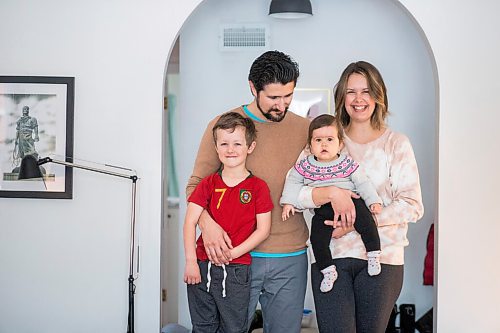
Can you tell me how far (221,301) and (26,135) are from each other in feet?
5.04

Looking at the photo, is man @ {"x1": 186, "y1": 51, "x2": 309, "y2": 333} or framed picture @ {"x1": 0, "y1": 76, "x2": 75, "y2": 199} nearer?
man @ {"x1": 186, "y1": 51, "x2": 309, "y2": 333}

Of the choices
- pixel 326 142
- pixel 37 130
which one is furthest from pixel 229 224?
pixel 37 130

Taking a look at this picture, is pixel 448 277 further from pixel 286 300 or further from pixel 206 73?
pixel 206 73

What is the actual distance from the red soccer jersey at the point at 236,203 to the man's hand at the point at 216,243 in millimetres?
33

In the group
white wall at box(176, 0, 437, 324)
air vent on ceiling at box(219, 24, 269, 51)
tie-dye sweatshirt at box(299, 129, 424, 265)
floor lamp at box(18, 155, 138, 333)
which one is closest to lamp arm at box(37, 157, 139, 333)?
floor lamp at box(18, 155, 138, 333)

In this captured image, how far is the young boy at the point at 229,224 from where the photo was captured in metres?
3.37

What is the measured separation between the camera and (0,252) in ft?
13.9

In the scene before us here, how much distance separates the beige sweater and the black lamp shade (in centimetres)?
96

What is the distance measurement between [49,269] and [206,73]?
5.15 ft

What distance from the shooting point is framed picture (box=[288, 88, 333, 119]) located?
4.89 m

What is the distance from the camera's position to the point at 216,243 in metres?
3.37

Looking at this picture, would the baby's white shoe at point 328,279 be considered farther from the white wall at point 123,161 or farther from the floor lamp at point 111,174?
the floor lamp at point 111,174

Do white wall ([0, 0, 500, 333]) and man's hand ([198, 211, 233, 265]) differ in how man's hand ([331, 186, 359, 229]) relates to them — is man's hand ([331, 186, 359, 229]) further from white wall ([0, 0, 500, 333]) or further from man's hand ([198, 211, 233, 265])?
white wall ([0, 0, 500, 333])

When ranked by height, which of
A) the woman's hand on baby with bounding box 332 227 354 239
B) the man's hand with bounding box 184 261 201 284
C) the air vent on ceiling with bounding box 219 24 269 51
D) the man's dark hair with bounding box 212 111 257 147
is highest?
the air vent on ceiling with bounding box 219 24 269 51
